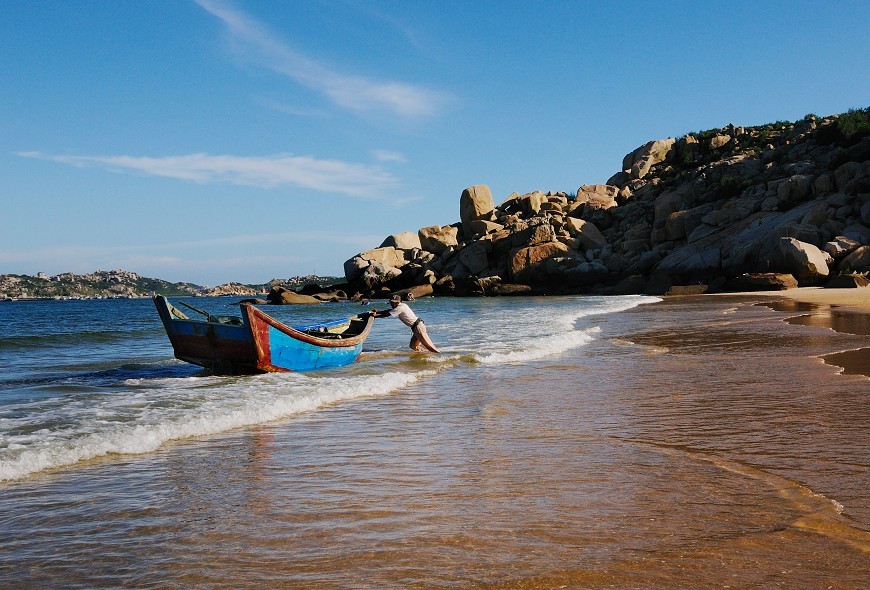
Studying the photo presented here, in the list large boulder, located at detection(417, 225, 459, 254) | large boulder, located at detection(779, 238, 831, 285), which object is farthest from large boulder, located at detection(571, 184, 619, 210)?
large boulder, located at detection(779, 238, 831, 285)

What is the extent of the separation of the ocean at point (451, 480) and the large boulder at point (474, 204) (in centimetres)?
5225

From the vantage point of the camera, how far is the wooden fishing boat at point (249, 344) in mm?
12445

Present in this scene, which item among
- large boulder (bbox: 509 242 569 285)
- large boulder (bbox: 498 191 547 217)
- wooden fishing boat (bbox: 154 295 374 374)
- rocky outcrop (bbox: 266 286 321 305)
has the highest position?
large boulder (bbox: 498 191 547 217)

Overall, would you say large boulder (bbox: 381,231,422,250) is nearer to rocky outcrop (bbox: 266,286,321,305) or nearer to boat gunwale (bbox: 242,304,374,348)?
rocky outcrop (bbox: 266,286,321,305)

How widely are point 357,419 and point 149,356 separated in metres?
12.3

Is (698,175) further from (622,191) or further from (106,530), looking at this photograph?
(106,530)

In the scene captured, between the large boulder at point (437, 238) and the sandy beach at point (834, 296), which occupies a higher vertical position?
the large boulder at point (437, 238)

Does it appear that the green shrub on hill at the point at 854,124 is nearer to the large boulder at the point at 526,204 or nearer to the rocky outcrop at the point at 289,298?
the large boulder at the point at 526,204

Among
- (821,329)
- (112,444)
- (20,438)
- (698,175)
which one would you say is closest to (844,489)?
(112,444)

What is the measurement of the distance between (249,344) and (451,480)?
7876 mm

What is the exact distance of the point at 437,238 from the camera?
6309cm

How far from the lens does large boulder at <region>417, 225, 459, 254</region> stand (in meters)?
62.9

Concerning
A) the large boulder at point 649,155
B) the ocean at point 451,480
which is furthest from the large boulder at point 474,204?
the ocean at point 451,480

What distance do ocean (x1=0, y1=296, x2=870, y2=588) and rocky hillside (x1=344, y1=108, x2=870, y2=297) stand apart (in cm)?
2864
